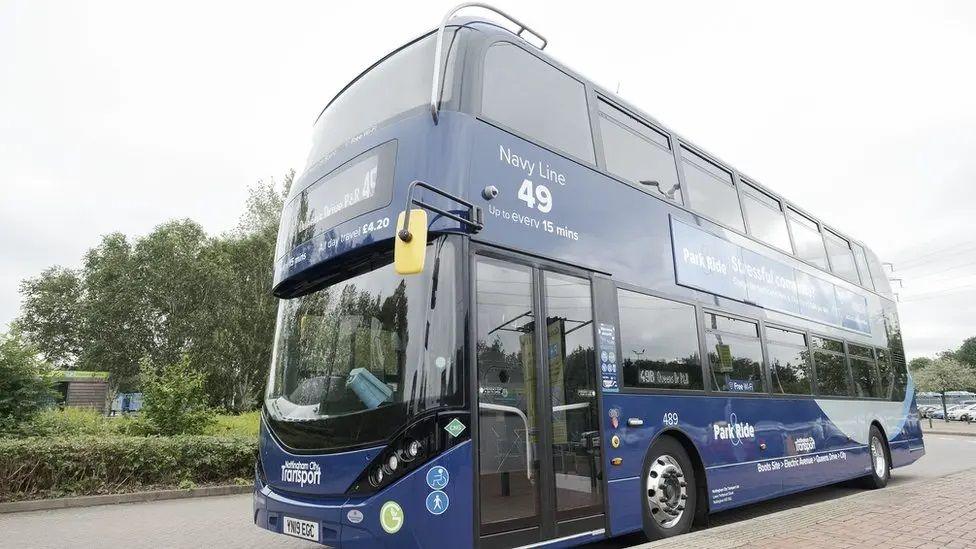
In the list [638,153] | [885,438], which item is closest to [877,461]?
[885,438]

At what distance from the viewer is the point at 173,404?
12234mm

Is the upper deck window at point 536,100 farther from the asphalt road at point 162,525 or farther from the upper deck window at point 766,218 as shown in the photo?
the asphalt road at point 162,525

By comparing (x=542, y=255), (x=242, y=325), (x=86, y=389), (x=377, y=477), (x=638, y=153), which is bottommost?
(x=377, y=477)

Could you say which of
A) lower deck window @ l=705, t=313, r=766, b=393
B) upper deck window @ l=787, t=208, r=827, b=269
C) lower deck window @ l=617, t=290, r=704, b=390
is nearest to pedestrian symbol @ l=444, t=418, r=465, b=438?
lower deck window @ l=617, t=290, r=704, b=390

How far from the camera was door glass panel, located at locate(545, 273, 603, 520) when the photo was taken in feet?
15.7

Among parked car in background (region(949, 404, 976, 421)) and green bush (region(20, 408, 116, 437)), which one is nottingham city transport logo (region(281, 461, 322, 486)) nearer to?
green bush (region(20, 408, 116, 437))

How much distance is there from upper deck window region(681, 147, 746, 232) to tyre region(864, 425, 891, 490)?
17.0 ft

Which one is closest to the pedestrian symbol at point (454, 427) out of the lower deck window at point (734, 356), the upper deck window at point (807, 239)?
the lower deck window at point (734, 356)

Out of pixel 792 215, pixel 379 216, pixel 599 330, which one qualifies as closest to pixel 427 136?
pixel 379 216

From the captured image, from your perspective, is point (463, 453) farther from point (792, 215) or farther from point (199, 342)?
point (199, 342)

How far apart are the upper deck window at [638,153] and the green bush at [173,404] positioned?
34.1 feet

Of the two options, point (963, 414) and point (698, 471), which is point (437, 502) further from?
point (963, 414)

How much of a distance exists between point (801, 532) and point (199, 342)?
1269 inches

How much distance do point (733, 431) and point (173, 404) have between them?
1095 cm
